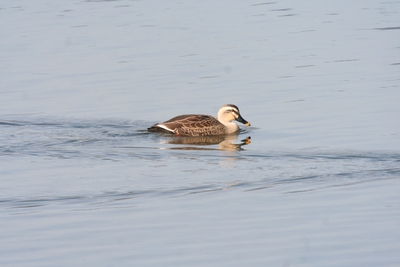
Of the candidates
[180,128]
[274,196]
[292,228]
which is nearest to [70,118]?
[180,128]

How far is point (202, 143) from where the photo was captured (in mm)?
16484

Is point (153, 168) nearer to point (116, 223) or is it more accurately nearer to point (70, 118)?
point (116, 223)

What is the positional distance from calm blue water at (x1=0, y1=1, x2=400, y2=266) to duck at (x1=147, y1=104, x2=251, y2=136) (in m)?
0.27

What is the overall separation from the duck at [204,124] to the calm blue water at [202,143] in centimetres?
27

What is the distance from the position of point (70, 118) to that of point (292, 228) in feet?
27.6

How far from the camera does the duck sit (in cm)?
1631

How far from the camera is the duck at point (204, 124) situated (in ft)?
53.5

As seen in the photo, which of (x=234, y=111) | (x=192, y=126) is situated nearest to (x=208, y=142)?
(x=192, y=126)

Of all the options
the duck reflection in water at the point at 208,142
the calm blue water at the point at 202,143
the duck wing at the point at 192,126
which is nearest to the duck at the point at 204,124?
the duck wing at the point at 192,126

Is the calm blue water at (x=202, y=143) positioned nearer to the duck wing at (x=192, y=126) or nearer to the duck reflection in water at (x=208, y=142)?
the duck reflection in water at (x=208, y=142)

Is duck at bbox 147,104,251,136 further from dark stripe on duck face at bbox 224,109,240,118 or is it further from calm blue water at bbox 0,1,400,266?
calm blue water at bbox 0,1,400,266

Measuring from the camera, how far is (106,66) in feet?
74.7

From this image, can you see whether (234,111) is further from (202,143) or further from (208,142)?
(202,143)

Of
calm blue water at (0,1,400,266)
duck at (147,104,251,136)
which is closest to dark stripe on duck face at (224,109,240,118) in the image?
duck at (147,104,251,136)
